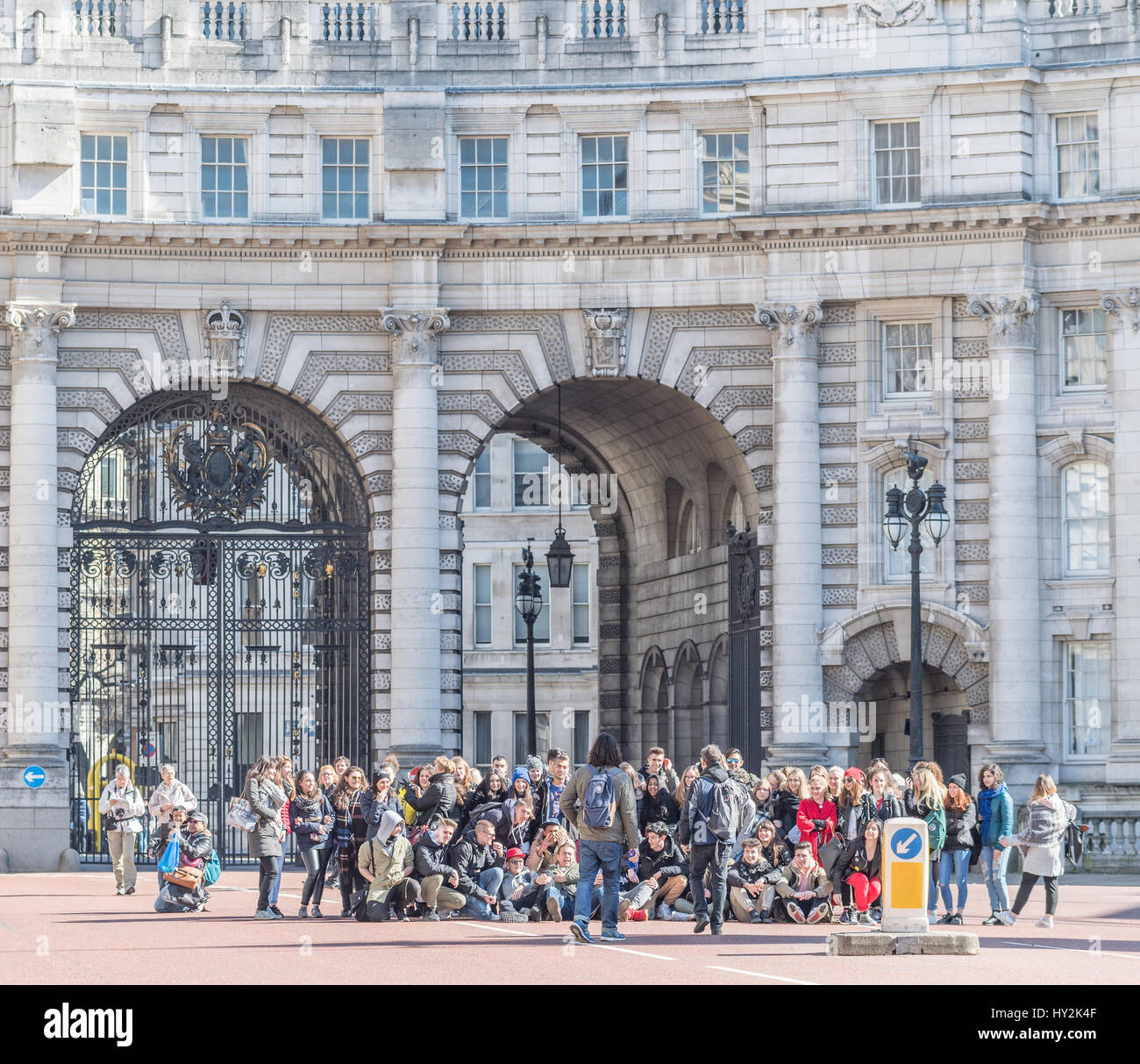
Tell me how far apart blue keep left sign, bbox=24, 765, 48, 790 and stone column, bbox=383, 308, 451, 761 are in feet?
19.9

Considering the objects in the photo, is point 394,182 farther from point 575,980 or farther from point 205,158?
point 575,980

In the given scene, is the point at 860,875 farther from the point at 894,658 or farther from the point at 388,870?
the point at 894,658

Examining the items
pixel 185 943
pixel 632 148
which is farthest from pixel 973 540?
pixel 185 943

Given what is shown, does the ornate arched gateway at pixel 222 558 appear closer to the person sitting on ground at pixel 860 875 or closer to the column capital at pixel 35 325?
the column capital at pixel 35 325

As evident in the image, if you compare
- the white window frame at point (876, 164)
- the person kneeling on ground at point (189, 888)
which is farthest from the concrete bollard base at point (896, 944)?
the white window frame at point (876, 164)

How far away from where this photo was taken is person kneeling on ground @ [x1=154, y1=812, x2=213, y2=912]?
3156cm

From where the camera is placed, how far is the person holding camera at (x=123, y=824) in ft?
116

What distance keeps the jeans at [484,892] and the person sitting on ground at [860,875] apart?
4.06 metres

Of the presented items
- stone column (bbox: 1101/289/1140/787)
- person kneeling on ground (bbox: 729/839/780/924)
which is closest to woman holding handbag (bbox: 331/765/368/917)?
person kneeling on ground (bbox: 729/839/780/924)

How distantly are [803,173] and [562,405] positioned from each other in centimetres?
836

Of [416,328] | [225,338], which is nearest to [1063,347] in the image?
[416,328]

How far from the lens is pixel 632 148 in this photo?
1809 inches

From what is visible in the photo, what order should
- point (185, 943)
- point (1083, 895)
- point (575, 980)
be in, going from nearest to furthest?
point (575, 980) → point (185, 943) → point (1083, 895)

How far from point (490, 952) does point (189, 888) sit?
749 centimetres
